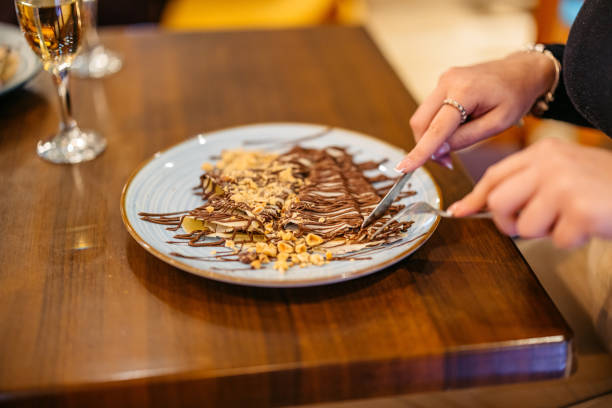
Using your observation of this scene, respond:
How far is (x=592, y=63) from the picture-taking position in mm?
877

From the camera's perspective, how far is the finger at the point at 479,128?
35.7 inches

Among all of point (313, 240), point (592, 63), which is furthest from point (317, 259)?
point (592, 63)

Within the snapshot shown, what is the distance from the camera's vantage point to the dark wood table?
613 millimetres

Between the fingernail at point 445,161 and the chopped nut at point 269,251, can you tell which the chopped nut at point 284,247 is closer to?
the chopped nut at point 269,251

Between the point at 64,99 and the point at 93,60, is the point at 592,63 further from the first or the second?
the point at 93,60

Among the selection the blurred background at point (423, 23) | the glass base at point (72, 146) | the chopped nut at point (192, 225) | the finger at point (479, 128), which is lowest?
the blurred background at point (423, 23)

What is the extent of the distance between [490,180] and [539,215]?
0.23 feet

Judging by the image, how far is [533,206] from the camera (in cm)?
65

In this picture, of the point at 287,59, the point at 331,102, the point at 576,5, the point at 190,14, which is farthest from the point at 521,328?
the point at 576,5

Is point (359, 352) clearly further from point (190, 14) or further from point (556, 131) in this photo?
point (556, 131)

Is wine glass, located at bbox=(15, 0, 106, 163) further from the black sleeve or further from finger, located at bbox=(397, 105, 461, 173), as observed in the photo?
the black sleeve

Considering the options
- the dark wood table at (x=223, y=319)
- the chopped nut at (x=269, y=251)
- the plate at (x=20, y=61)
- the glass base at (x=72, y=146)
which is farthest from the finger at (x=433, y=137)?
the plate at (x=20, y=61)

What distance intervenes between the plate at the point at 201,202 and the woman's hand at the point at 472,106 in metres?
0.07

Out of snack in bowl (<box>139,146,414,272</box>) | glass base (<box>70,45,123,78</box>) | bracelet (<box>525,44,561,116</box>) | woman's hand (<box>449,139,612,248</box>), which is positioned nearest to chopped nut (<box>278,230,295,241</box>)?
snack in bowl (<box>139,146,414,272</box>)
